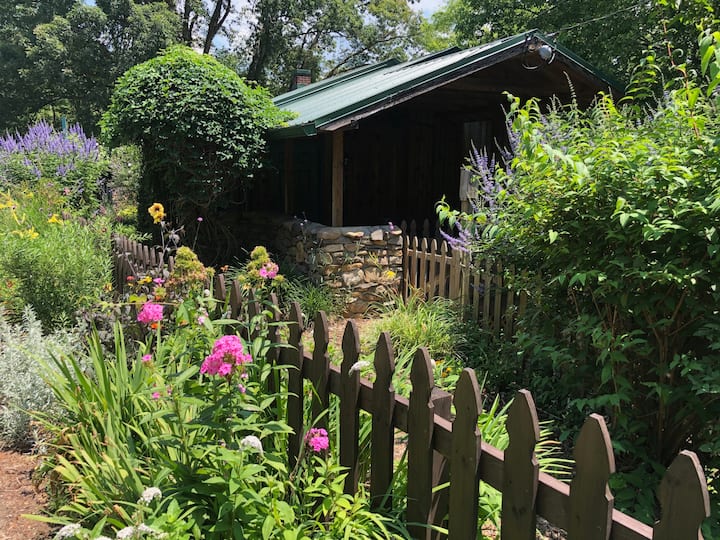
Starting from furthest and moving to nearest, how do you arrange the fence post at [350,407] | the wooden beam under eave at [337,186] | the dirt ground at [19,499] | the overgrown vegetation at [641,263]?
the wooden beam under eave at [337,186] < the overgrown vegetation at [641,263] < the dirt ground at [19,499] < the fence post at [350,407]

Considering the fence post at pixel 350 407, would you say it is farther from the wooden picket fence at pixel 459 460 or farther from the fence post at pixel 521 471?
the fence post at pixel 521 471

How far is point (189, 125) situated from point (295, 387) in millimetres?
6074

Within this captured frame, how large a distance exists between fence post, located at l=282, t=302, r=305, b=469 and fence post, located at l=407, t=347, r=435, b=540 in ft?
2.12

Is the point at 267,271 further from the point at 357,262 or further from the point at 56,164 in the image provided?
the point at 56,164

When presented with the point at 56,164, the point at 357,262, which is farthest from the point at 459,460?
the point at 56,164

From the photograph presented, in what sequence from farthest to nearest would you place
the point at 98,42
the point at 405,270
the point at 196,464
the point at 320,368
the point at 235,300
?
the point at 98,42 < the point at 405,270 < the point at 235,300 < the point at 320,368 < the point at 196,464

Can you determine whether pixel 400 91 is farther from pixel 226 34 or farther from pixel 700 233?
pixel 226 34

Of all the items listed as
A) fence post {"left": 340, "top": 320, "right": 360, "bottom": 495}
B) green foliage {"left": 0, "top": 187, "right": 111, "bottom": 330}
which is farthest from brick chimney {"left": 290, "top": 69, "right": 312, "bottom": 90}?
fence post {"left": 340, "top": 320, "right": 360, "bottom": 495}

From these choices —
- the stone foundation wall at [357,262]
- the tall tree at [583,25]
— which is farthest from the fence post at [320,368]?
the tall tree at [583,25]

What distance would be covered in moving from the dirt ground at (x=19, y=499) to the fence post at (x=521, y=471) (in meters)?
2.08

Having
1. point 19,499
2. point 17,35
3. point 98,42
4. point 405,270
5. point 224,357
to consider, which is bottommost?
point 19,499

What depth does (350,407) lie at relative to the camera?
232 cm

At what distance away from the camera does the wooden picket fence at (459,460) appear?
1.46 meters

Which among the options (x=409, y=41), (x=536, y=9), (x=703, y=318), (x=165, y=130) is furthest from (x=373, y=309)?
(x=409, y=41)
